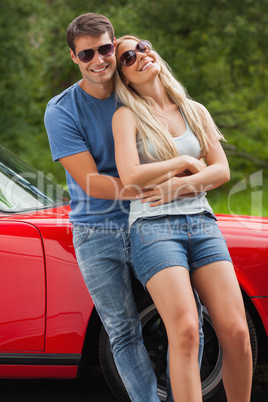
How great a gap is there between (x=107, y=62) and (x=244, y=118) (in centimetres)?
1164

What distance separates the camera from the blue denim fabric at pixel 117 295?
2.65m

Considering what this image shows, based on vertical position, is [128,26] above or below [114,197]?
above

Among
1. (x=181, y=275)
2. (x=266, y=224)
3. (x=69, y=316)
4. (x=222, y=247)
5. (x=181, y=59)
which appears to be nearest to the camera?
(x=181, y=275)

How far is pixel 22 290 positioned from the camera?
9.47 feet

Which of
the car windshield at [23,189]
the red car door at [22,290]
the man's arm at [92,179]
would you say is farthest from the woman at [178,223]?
the car windshield at [23,189]

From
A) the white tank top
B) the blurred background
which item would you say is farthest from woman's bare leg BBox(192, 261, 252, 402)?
the blurred background

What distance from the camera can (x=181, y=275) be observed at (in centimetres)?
236

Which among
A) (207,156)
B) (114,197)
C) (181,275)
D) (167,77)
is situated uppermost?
(167,77)

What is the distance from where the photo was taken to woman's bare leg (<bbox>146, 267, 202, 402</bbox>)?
2.31 m

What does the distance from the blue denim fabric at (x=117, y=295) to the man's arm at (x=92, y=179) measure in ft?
0.63

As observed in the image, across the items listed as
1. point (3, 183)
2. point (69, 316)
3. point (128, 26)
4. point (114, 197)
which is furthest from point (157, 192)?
point (128, 26)

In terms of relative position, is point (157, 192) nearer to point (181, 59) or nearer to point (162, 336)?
point (162, 336)

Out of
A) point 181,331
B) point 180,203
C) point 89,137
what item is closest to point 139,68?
point 89,137

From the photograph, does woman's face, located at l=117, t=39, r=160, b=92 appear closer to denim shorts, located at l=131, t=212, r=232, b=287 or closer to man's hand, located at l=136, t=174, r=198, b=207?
man's hand, located at l=136, t=174, r=198, b=207
